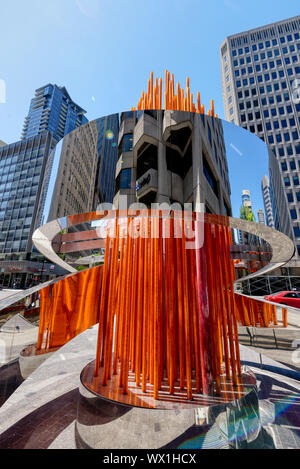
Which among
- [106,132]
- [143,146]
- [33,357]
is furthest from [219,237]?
[33,357]

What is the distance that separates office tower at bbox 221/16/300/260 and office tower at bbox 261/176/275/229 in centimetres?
3818

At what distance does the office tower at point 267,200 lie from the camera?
2326 mm

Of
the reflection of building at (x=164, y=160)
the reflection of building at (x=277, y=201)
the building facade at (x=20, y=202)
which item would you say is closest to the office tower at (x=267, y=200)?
the reflection of building at (x=277, y=201)

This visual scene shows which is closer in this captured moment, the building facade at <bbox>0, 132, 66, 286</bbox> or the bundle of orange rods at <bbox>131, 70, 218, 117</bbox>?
Result: the bundle of orange rods at <bbox>131, 70, 218, 117</bbox>

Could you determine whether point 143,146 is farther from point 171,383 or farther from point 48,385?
point 48,385

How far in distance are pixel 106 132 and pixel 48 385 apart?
4497 mm

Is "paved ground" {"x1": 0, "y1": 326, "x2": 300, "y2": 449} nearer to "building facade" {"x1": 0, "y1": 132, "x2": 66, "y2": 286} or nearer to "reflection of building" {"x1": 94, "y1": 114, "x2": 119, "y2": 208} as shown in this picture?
"reflection of building" {"x1": 94, "y1": 114, "x2": 119, "y2": 208}

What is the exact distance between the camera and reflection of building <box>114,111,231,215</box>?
82.7 inches

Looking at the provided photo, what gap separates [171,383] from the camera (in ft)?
8.39

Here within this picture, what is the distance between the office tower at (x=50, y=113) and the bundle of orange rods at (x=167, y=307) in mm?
118038

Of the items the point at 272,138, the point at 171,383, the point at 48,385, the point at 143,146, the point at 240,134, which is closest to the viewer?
the point at 143,146

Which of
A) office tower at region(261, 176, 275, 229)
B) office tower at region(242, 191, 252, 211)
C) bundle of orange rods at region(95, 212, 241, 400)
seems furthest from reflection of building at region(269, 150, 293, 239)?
bundle of orange rods at region(95, 212, 241, 400)

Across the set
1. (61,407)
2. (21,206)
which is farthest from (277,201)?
(21,206)
